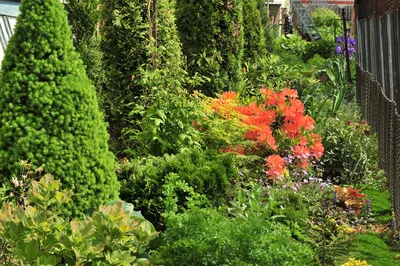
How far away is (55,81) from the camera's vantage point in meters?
5.48

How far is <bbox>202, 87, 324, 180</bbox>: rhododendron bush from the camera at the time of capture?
27.8 feet

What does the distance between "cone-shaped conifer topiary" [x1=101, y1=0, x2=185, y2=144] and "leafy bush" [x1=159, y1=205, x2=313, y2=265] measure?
4.08 metres

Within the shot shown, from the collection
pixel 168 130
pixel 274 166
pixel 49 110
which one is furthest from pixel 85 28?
pixel 49 110

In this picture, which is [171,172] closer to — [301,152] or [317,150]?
[301,152]

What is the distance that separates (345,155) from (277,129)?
3.50ft

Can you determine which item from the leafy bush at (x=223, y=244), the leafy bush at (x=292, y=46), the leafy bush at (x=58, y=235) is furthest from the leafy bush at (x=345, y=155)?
the leafy bush at (x=292, y=46)

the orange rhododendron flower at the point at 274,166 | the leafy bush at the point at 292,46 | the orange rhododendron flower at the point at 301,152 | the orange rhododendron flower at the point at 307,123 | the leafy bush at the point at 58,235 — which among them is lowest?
the leafy bush at the point at 292,46

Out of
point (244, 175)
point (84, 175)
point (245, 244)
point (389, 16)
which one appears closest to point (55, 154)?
point (84, 175)

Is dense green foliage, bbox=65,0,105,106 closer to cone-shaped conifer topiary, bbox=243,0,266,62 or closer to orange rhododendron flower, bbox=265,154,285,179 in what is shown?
orange rhododendron flower, bbox=265,154,285,179

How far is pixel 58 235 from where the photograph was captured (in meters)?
4.27

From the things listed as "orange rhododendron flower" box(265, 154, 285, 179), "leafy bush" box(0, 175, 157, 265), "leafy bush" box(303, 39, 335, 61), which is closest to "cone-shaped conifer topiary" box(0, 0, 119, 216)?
"leafy bush" box(0, 175, 157, 265)

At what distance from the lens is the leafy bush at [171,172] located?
6.54 m

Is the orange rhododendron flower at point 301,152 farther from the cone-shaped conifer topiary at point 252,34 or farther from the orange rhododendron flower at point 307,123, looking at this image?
the cone-shaped conifer topiary at point 252,34

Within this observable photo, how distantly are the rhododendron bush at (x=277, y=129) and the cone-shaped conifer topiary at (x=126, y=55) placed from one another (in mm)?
824
